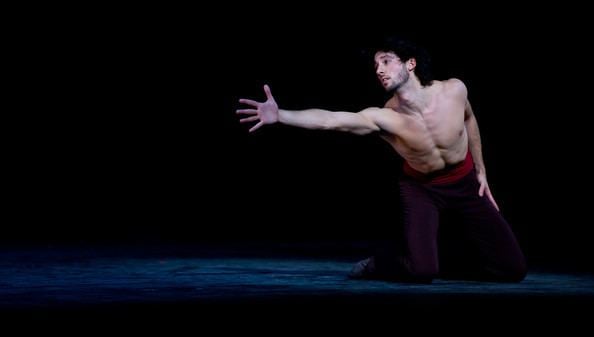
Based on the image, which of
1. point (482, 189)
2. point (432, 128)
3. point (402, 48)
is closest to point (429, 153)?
point (432, 128)

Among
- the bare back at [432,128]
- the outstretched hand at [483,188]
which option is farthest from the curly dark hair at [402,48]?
the outstretched hand at [483,188]

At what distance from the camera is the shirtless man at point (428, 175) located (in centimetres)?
521

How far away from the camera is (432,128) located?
5293 millimetres

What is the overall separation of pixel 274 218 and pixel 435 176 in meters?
3.45

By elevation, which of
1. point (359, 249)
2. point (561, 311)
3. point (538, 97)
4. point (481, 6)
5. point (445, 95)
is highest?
point (481, 6)

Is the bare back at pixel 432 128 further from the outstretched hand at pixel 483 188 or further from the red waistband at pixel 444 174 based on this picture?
the outstretched hand at pixel 483 188

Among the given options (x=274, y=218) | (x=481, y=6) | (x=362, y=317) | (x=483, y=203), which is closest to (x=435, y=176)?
(x=483, y=203)

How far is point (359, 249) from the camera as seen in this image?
7.14 m

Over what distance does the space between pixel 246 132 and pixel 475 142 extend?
323 centimetres

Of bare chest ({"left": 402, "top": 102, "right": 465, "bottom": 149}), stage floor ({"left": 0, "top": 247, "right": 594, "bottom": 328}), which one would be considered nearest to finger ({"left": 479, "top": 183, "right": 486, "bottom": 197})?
bare chest ({"left": 402, "top": 102, "right": 465, "bottom": 149})

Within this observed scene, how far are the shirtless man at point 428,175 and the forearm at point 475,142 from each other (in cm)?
5

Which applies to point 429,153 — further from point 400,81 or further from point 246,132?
point 246,132

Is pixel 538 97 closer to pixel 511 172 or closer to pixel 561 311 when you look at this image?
pixel 511 172

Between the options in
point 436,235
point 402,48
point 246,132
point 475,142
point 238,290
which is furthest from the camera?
point 246,132
